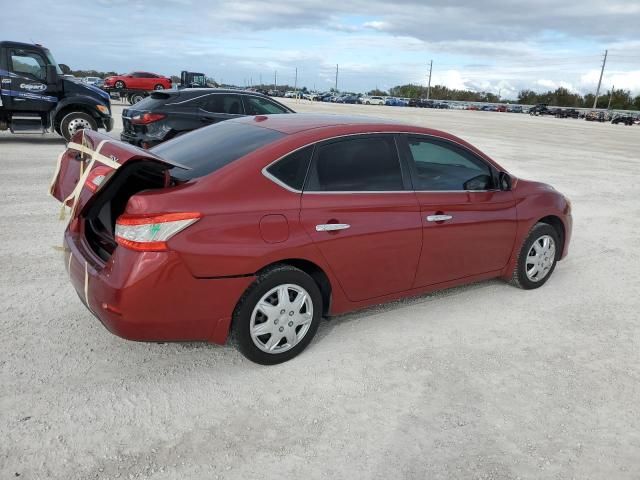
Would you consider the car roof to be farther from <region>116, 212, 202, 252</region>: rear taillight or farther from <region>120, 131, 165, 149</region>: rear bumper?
<region>120, 131, 165, 149</region>: rear bumper

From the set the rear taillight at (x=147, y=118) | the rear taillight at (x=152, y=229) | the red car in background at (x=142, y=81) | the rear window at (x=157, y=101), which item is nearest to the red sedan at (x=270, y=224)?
the rear taillight at (x=152, y=229)

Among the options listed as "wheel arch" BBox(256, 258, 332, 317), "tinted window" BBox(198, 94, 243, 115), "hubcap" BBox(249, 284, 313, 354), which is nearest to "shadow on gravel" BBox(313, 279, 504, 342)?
"wheel arch" BBox(256, 258, 332, 317)

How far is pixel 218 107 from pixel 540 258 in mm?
7665

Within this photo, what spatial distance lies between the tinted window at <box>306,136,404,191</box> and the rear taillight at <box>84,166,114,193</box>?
1240 millimetres

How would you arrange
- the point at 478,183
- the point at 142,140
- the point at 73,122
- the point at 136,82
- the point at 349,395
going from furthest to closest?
the point at 136,82 → the point at 73,122 → the point at 142,140 → the point at 478,183 → the point at 349,395

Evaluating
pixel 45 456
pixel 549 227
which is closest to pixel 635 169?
pixel 549 227

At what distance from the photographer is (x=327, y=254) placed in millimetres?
3645

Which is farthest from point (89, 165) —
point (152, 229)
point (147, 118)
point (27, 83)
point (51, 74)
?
point (27, 83)

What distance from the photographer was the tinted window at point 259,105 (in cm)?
1120

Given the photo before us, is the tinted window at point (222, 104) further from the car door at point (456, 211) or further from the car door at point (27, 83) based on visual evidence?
the car door at point (456, 211)

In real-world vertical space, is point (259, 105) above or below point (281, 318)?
above

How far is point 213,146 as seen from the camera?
389cm

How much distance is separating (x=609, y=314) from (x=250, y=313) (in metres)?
3.27

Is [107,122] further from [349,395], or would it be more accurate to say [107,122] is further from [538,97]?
[538,97]
